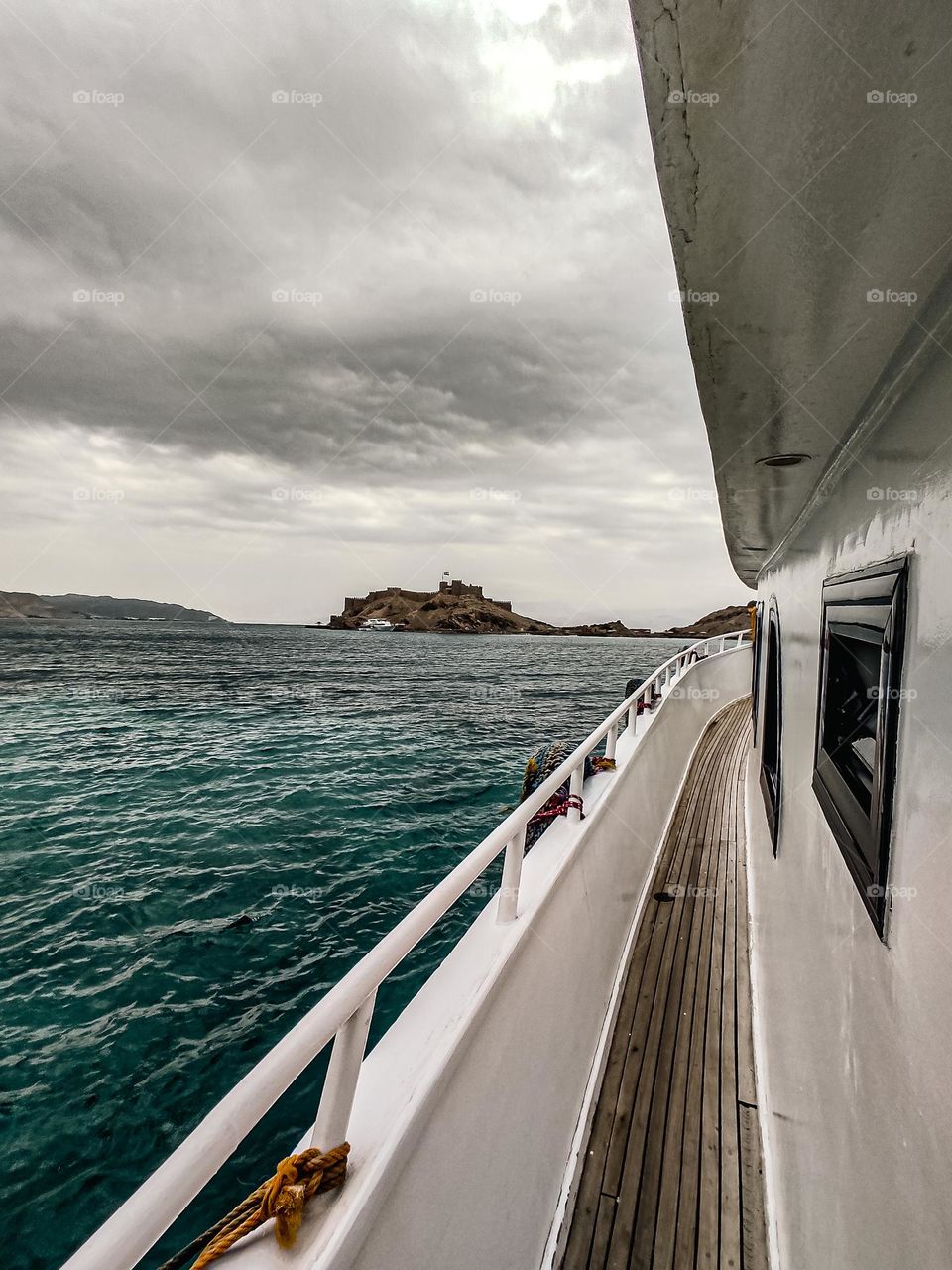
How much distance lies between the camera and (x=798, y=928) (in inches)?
91.0

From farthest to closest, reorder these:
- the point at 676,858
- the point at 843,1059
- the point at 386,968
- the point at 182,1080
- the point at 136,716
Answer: the point at 136,716 → the point at 676,858 → the point at 182,1080 → the point at 843,1059 → the point at 386,968

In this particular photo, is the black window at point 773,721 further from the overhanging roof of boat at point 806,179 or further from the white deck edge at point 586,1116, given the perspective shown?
the overhanging roof of boat at point 806,179

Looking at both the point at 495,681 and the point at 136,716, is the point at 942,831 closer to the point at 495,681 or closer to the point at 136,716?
the point at 136,716

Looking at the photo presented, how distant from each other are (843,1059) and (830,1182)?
333 mm

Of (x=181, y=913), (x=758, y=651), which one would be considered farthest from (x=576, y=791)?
(x=181, y=913)

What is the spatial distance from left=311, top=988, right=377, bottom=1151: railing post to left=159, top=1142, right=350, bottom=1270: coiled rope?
0.02m

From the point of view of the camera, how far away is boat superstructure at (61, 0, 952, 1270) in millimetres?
790

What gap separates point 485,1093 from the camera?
5.55 feet

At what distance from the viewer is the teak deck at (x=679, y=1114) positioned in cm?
207

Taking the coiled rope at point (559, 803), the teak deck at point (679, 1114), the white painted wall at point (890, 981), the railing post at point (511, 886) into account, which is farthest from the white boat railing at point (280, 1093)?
the teak deck at point (679, 1114)

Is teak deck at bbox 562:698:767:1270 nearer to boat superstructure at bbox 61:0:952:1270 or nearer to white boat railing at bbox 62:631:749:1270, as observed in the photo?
boat superstructure at bbox 61:0:952:1270

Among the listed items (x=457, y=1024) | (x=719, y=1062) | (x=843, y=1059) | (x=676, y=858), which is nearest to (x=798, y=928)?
(x=843, y=1059)

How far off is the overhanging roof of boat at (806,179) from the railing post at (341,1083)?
59.2 inches

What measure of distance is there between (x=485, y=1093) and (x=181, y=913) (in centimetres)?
535
